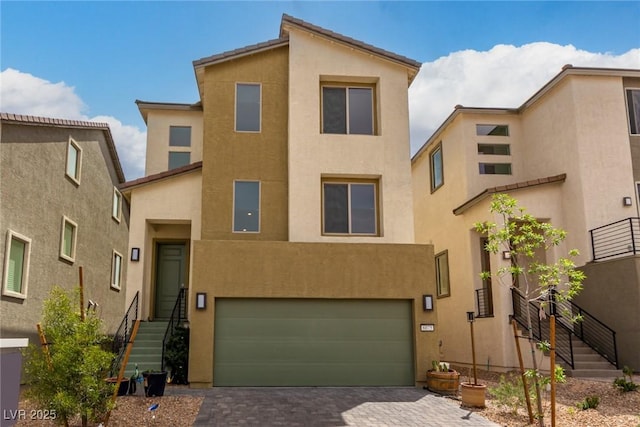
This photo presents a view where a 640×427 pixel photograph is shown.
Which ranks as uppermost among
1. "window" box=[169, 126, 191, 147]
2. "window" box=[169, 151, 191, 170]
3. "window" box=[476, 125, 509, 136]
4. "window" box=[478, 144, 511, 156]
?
"window" box=[476, 125, 509, 136]

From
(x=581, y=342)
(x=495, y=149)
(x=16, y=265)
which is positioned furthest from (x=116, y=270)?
(x=581, y=342)

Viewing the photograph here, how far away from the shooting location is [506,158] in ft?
62.4

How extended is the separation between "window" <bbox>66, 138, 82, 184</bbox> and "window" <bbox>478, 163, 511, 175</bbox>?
43.2ft

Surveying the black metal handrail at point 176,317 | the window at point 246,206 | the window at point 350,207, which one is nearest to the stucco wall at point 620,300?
the window at point 350,207

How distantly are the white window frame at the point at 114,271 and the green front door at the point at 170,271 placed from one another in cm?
486

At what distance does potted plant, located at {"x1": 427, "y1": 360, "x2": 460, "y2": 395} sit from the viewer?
1202cm

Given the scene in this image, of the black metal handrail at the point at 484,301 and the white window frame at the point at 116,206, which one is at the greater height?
the white window frame at the point at 116,206

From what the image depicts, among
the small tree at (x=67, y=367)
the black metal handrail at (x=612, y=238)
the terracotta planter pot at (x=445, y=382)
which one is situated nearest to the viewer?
the small tree at (x=67, y=367)

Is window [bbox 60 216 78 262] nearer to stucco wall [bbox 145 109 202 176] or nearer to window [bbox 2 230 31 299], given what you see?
window [bbox 2 230 31 299]

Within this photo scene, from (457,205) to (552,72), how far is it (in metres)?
5.24

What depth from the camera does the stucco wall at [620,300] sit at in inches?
548

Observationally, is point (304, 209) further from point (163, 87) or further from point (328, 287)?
point (163, 87)

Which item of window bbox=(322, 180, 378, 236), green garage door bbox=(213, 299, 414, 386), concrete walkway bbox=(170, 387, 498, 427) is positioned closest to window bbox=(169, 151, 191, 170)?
window bbox=(322, 180, 378, 236)

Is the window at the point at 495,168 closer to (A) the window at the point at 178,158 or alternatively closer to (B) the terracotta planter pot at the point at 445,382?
(B) the terracotta planter pot at the point at 445,382
